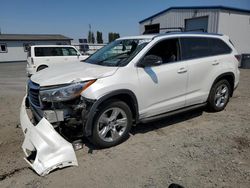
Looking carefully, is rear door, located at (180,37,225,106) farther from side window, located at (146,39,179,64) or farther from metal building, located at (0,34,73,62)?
metal building, located at (0,34,73,62)

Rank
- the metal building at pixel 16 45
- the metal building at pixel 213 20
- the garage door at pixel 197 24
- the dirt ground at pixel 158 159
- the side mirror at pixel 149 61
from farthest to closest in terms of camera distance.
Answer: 1. the metal building at pixel 16 45
2. the garage door at pixel 197 24
3. the metal building at pixel 213 20
4. the side mirror at pixel 149 61
5. the dirt ground at pixel 158 159

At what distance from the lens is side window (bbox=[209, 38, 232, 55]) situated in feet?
16.8

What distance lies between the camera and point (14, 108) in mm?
6062

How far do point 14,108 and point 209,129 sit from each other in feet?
16.5

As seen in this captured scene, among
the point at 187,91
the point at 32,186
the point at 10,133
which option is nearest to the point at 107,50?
the point at 187,91

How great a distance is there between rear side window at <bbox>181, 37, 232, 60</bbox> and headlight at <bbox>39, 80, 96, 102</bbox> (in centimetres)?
229

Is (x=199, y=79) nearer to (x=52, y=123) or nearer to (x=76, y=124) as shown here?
(x=76, y=124)

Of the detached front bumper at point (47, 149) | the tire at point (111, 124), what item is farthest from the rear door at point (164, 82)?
the detached front bumper at point (47, 149)

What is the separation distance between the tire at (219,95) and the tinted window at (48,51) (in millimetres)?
10343

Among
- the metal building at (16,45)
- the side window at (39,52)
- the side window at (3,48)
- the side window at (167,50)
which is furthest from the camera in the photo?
the metal building at (16,45)

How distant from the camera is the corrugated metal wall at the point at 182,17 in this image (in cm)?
1532

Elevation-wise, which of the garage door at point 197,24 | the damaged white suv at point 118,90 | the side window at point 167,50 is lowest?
the damaged white suv at point 118,90

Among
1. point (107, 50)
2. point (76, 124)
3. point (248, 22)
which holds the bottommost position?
point (76, 124)

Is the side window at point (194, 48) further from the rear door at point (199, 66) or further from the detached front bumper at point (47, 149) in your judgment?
the detached front bumper at point (47, 149)
